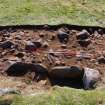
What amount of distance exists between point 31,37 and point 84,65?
2.02m

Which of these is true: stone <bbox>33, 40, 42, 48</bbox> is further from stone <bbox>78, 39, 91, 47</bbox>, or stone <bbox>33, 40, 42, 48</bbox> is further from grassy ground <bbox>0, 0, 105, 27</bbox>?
stone <bbox>78, 39, 91, 47</bbox>

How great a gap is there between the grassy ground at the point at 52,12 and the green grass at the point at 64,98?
3.85 m

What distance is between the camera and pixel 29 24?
41.3ft

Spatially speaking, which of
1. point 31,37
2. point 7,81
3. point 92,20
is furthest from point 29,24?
point 7,81

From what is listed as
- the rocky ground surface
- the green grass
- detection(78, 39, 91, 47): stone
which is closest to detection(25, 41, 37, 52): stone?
the rocky ground surface

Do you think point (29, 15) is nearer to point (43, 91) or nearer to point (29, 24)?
point (29, 24)

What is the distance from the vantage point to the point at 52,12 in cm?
1333

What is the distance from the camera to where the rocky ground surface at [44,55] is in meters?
10.4

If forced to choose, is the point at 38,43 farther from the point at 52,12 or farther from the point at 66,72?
the point at 52,12

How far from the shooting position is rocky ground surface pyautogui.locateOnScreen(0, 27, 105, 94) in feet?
34.3

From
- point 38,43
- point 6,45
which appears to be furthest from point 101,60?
point 6,45

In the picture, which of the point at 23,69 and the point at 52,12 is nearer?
the point at 23,69

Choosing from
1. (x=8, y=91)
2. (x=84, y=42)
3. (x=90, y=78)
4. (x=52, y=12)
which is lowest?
(x=84, y=42)

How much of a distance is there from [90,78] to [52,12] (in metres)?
3.90
